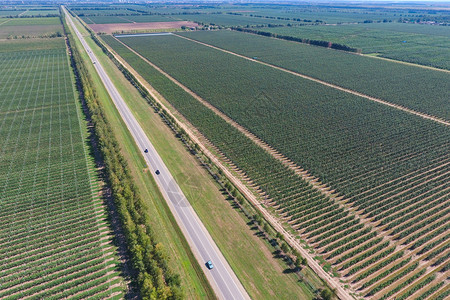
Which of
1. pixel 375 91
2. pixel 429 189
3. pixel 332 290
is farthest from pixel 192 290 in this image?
pixel 375 91

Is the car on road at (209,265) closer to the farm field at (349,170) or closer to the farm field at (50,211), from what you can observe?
the farm field at (50,211)

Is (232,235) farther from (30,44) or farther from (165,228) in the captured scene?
(30,44)

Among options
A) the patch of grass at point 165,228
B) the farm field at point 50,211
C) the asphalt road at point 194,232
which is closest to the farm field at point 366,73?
the asphalt road at point 194,232

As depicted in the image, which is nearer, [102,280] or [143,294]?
[143,294]

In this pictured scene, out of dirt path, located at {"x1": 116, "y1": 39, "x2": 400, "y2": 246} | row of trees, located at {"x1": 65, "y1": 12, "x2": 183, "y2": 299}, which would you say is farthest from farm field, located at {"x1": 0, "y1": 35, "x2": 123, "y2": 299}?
dirt path, located at {"x1": 116, "y1": 39, "x2": 400, "y2": 246}

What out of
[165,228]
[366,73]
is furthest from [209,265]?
[366,73]

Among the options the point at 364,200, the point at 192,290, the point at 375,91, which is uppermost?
the point at 375,91

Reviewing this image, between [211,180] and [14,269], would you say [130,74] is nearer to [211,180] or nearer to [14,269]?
[211,180]
